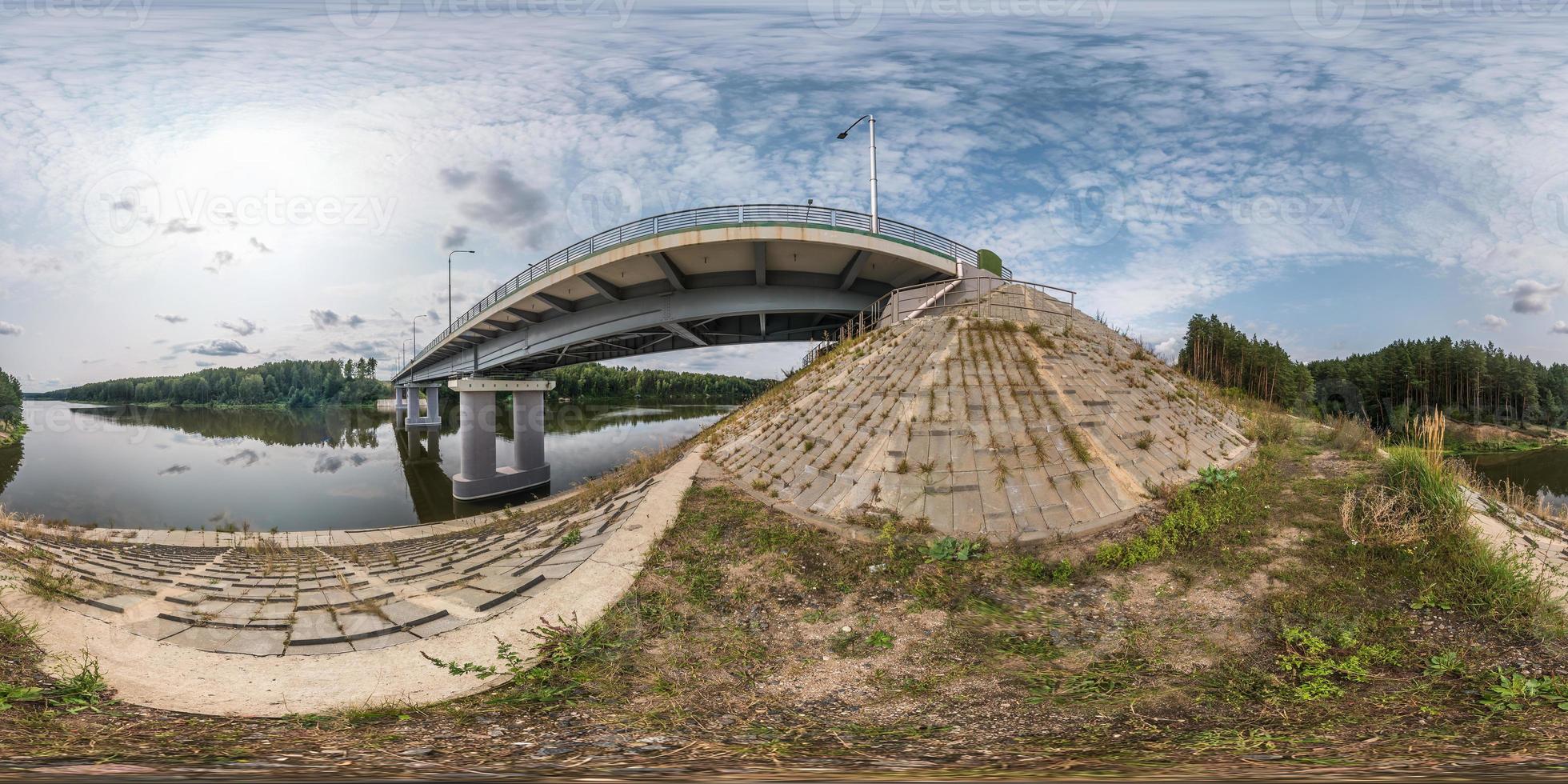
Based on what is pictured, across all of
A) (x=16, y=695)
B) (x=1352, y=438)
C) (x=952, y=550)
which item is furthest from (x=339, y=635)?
(x=1352, y=438)

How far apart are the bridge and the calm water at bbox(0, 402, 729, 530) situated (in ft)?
13.7

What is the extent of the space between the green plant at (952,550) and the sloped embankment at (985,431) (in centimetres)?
35

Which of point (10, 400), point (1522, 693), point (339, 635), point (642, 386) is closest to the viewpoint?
point (1522, 693)

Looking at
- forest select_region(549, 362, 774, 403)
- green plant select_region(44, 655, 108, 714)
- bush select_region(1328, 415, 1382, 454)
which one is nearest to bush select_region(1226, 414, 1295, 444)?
bush select_region(1328, 415, 1382, 454)

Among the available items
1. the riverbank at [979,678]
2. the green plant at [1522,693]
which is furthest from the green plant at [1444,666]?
the green plant at [1522,693]

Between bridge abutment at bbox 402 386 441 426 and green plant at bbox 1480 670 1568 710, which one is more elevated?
bridge abutment at bbox 402 386 441 426

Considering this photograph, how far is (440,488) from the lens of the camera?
29.6 metres

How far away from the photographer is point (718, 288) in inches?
701

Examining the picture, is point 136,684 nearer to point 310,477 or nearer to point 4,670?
point 4,670

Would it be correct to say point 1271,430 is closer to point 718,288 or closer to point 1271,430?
point 1271,430

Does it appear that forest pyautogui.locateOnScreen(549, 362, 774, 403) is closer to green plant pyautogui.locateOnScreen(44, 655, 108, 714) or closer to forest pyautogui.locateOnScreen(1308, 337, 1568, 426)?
forest pyautogui.locateOnScreen(1308, 337, 1568, 426)

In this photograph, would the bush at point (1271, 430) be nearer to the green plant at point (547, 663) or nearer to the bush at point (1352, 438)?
the bush at point (1352, 438)

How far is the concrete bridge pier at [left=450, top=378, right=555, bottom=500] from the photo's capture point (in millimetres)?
25938

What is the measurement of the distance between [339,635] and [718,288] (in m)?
13.6
